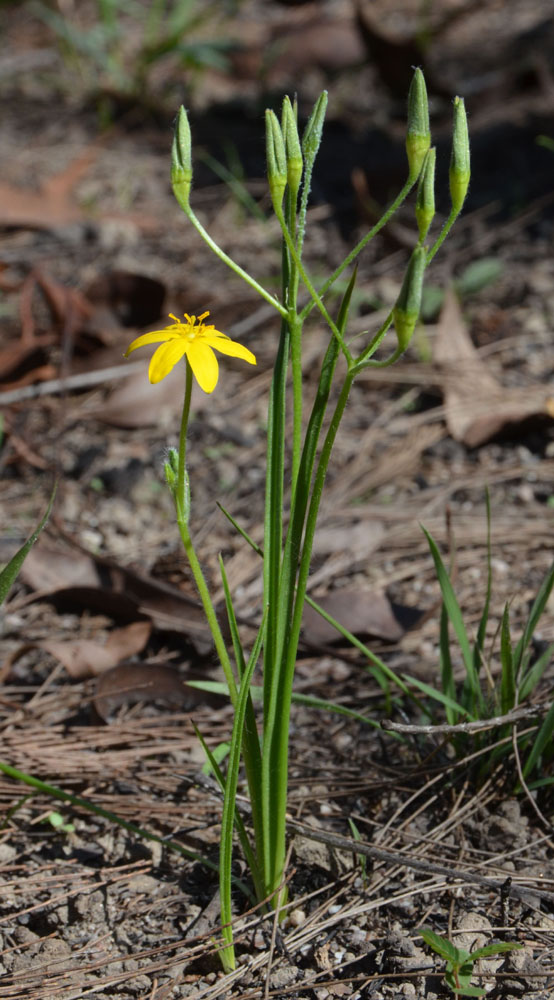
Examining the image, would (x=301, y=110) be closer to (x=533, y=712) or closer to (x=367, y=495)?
(x=367, y=495)

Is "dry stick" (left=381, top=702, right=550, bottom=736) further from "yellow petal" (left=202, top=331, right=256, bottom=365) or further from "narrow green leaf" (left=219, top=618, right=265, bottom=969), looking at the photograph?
"yellow petal" (left=202, top=331, right=256, bottom=365)

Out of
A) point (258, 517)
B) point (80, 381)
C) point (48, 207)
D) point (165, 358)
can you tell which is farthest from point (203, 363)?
point (48, 207)

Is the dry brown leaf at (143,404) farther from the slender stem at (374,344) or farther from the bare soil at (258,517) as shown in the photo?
the slender stem at (374,344)

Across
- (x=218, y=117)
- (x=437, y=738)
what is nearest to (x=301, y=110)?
(x=218, y=117)

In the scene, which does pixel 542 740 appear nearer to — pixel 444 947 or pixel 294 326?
pixel 444 947

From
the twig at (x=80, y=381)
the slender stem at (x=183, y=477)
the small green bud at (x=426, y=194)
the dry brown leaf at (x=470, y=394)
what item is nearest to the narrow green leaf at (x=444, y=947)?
the slender stem at (x=183, y=477)
